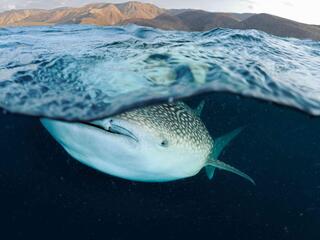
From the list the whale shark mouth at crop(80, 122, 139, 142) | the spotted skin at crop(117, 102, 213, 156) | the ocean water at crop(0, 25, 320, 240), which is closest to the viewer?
the whale shark mouth at crop(80, 122, 139, 142)

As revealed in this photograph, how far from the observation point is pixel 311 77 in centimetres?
695

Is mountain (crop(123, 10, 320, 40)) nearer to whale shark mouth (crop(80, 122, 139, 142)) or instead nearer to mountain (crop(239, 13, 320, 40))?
mountain (crop(239, 13, 320, 40))

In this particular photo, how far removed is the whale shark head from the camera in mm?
4191

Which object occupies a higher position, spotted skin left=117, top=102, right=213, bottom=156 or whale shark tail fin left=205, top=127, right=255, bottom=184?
spotted skin left=117, top=102, right=213, bottom=156

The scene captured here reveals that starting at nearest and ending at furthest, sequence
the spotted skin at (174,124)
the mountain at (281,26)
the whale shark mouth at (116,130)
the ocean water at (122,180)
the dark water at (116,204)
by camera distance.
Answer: the whale shark mouth at (116,130) < the spotted skin at (174,124) < the ocean water at (122,180) < the dark water at (116,204) < the mountain at (281,26)

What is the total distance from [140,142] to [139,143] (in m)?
0.02

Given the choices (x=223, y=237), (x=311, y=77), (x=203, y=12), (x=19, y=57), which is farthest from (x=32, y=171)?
(x=203, y=12)

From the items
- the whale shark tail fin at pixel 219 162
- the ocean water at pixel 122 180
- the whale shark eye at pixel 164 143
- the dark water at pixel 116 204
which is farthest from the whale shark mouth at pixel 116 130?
the whale shark tail fin at pixel 219 162

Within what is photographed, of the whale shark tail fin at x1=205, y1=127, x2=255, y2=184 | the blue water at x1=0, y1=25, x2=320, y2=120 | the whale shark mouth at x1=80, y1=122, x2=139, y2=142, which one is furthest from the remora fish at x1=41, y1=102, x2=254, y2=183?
the whale shark tail fin at x1=205, y1=127, x2=255, y2=184

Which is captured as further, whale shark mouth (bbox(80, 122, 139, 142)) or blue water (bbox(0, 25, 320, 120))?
blue water (bbox(0, 25, 320, 120))

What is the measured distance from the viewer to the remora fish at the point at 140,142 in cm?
420

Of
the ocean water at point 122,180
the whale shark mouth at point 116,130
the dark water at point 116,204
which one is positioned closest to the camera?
the whale shark mouth at point 116,130

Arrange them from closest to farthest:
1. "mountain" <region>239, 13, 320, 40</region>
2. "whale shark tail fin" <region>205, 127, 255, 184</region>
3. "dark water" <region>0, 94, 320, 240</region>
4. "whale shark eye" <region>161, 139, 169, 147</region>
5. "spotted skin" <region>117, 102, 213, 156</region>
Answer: "spotted skin" <region>117, 102, 213, 156</region> → "whale shark eye" <region>161, 139, 169, 147</region> → "whale shark tail fin" <region>205, 127, 255, 184</region> → "dark water" <region>0, 94, 320, 240</region> → "mountain" <region>239, 13, 320, 40</region>

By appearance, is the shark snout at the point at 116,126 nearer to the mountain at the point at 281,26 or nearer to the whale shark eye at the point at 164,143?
the whale shark eye at the point at 164,143
